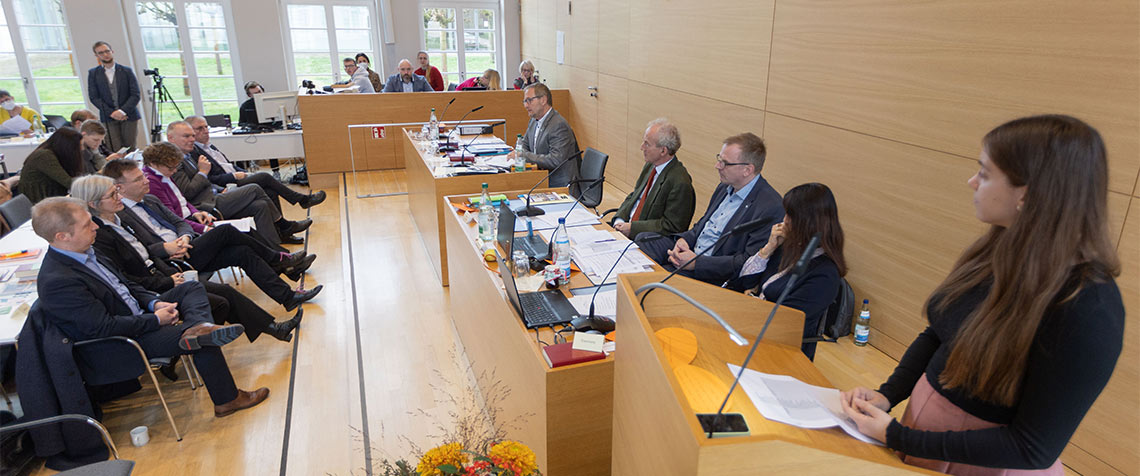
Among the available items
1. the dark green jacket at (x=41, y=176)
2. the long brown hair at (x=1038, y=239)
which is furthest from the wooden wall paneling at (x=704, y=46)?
the dark green jacket at (x=41, y=176)

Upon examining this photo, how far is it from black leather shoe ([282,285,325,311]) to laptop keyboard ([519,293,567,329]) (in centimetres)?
224

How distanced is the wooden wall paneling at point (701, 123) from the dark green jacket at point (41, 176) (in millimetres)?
4718

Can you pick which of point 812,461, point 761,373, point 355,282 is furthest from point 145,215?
point 812,461

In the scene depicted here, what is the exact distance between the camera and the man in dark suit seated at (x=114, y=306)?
100 inches

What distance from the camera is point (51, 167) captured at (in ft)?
14.2

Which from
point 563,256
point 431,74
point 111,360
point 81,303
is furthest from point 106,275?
point 431,74

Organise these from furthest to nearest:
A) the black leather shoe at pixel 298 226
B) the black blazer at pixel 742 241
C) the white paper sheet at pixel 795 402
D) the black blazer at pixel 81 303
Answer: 1. the black leather shoe at pixel 298 226
2. the black blazer at pixel 742 241
3. the black blazer at pixel 81 303
4. the white paper sheet at pixel 795 402

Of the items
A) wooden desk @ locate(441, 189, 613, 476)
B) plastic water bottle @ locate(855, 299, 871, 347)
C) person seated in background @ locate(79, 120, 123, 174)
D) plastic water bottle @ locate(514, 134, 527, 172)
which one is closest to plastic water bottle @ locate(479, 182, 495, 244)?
wooden desk @ locate(441, 189, 613, 476)

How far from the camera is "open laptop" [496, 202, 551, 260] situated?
2.81 metres

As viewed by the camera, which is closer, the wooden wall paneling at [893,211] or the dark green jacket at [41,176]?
the wooden wall paneling at [893,211]

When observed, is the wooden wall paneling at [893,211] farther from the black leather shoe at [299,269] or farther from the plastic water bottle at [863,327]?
the black leather shoe at [299,269]

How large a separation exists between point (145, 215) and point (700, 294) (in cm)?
364

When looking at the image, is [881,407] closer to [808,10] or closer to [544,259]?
[544,259]

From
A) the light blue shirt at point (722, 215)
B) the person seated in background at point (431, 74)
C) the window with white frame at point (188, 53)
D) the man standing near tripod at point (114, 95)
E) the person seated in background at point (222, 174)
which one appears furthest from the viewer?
the person seated in background at point (431, 74)
